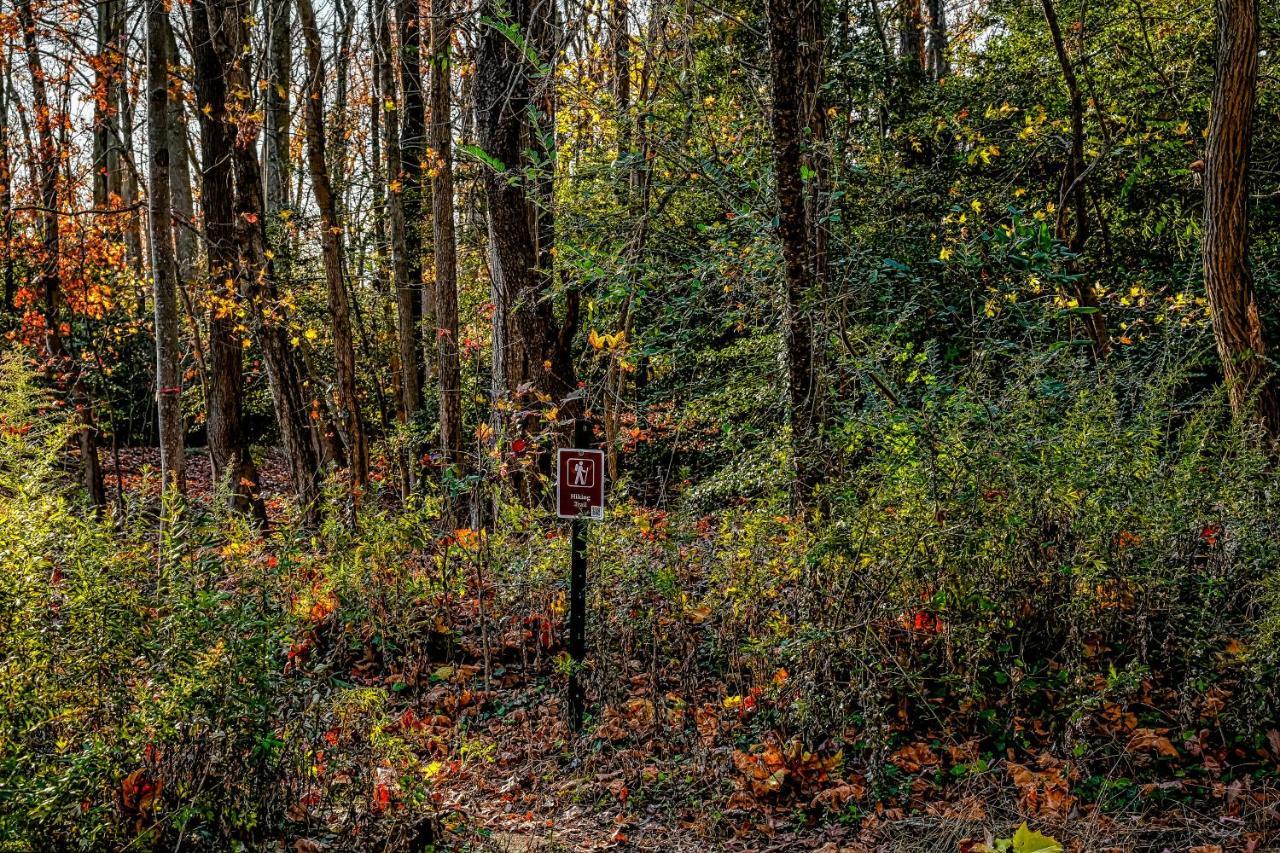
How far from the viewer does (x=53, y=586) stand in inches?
126

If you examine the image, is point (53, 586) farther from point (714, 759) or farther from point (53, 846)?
point (714, 759)

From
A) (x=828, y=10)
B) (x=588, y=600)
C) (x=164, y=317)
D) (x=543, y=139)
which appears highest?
(x=828, y=10)

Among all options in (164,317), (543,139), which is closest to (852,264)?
(543,139)

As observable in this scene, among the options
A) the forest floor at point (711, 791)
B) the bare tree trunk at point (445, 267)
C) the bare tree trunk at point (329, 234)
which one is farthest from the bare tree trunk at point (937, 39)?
the forest floor at point (711, 791)

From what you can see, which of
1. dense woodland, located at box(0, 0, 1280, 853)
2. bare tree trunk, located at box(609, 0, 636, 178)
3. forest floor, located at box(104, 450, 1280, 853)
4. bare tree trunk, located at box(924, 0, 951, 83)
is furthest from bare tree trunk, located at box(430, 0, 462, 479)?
bare tree trunk, located at box(924, 0, 951, 83)

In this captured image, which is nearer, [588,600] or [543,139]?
[543,139]

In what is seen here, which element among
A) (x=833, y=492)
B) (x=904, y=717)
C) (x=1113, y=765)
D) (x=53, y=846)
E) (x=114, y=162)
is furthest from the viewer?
(x=114, y=162)

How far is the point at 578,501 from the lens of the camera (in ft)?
16.4

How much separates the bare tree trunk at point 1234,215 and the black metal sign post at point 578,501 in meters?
4.52

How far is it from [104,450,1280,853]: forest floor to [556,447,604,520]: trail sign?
115 cm

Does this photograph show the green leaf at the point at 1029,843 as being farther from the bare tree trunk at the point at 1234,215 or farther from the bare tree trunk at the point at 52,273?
the bare tree trunk at the point at 52,273

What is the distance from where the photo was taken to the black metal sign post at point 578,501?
4969 mm

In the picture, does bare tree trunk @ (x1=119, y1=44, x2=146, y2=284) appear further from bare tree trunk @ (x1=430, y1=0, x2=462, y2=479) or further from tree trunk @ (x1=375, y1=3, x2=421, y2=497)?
bare tree trunk @ (x1=430, y1=0, x2=462, y2=479)

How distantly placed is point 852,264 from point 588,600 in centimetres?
297
